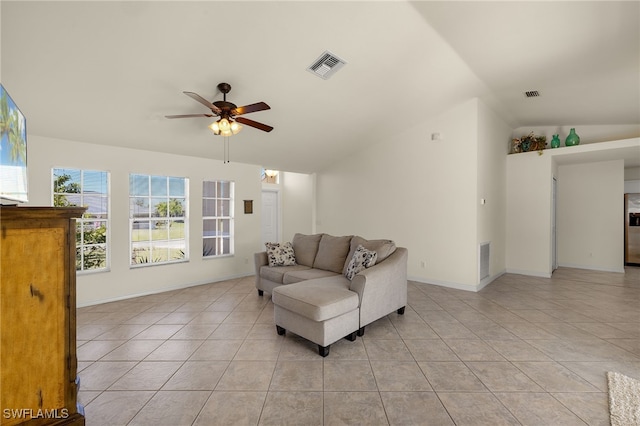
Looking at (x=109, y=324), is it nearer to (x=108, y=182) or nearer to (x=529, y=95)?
(x=108, y=182)

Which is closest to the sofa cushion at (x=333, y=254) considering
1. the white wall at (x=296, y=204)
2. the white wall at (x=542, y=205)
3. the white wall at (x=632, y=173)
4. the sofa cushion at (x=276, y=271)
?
the sofa cushion at (x=276, y=271)

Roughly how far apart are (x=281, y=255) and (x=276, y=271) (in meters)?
0.38

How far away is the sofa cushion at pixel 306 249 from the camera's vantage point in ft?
14.5

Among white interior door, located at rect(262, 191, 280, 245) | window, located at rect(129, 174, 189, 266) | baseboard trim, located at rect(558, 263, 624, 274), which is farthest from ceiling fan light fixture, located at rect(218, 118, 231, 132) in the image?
baseboard trim, located at rect(558, 263, 624, 274)

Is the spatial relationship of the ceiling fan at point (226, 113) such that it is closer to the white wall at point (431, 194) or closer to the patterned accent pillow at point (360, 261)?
the patterned accent pillow at point (360, 261)

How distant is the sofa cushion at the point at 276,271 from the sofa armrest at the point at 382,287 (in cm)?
135

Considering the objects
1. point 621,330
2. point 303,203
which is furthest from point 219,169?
point 621,330

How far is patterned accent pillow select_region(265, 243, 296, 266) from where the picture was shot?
173 inches

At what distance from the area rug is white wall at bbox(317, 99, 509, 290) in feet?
8.27

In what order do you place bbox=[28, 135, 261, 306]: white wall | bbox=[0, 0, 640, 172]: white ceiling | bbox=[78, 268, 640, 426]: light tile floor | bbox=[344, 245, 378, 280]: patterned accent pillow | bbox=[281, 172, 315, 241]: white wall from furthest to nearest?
bbox=[281, 172, 315, 241]: white wall, bbox=[28, 135, 261, 306]: white wall, bbox=[344, 245, 378, 280]: patterned accent pillow, bbox=[0, 0, 640, 172]: white ceiling, bbox=[78, 268, 640, 426]: light tile floor

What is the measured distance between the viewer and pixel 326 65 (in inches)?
129

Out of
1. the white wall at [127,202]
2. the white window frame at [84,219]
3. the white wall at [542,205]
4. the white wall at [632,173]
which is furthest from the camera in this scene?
the white wall at [632,173]

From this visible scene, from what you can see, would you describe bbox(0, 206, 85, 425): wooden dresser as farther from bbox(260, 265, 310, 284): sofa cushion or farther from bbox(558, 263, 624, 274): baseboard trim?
bbox(558, 263, 624, 274): baseboard trim

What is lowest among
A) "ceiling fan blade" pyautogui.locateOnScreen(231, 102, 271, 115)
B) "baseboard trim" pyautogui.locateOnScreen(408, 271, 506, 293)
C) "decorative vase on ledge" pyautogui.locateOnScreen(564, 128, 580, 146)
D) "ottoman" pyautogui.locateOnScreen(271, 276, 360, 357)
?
"baseboard trim" pyautogui.locateOnScreen(408, 271, 506, 293)
